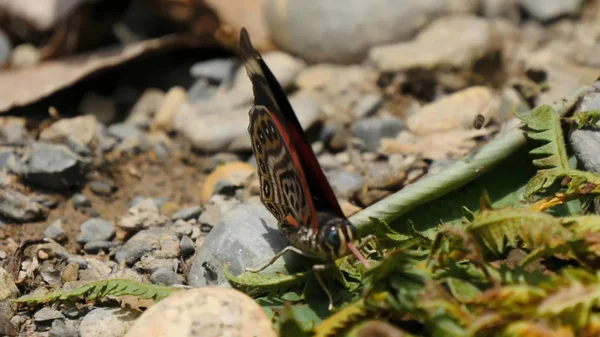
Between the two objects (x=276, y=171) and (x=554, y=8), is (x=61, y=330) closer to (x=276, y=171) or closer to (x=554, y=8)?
(x=276, y=171)

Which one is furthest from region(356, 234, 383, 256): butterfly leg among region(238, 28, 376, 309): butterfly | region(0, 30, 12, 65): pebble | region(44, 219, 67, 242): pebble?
region(0, 30, 12, 65): pebble

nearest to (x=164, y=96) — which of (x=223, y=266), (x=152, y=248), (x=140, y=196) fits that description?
(x=140, y=196)

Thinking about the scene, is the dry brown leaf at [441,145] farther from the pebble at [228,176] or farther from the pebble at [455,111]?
the pebble at [228,176]

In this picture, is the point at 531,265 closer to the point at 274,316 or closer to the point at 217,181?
the point at 274,316

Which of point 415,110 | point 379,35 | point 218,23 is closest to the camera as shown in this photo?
point 415,110

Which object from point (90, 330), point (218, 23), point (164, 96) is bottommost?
point (90, 330)

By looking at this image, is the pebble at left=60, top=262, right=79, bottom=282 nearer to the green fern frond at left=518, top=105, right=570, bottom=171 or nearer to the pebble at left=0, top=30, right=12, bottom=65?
the green fern frond at left=518, top=105, right=570, bottom=171
